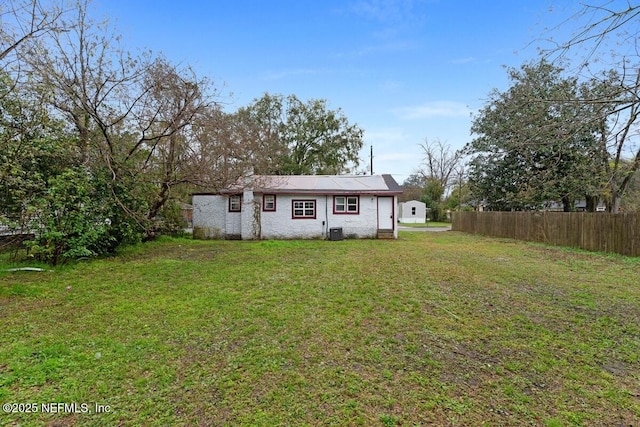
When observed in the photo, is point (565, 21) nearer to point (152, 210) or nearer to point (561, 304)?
point (561, 304)

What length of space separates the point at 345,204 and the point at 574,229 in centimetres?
925

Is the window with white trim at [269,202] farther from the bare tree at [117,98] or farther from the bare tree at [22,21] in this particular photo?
the bare tree at [22,21]

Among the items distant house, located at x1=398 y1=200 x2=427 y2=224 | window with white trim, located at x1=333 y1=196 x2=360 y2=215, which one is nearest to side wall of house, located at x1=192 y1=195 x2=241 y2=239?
window with white trim, located at x1=333 y1=196 x2=360 y2=215

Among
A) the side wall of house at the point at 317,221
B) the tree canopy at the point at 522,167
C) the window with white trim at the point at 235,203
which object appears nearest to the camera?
the tree canopy at the point at 522,167

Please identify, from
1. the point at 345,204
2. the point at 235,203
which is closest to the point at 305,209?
the point at 345,204

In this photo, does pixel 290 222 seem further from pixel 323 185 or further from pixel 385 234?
pixel 385 234

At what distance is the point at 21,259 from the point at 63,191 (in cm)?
277

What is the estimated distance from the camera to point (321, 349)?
11.5 feet

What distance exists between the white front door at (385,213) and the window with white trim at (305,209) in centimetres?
328

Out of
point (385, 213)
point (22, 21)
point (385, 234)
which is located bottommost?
point (385, 234)

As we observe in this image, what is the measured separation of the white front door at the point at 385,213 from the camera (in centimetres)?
1542

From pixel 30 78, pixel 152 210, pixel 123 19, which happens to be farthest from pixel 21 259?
pixel 123 19

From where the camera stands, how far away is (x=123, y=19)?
28.7 feet

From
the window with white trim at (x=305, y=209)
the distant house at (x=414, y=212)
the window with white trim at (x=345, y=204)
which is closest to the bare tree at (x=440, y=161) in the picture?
the distant house at (x=414, y=212)
